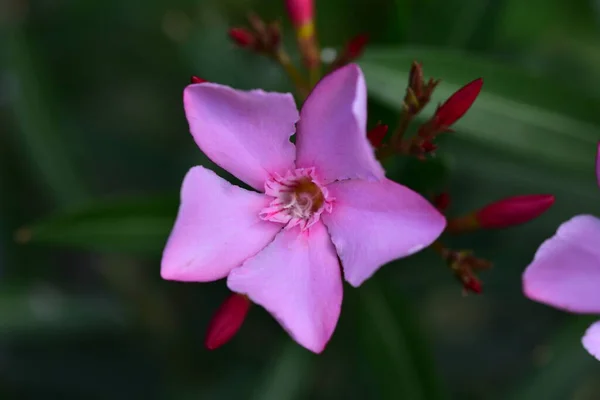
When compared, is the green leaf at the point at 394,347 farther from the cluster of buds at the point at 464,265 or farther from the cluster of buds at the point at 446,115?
the cluster of buds at the point at 446,115

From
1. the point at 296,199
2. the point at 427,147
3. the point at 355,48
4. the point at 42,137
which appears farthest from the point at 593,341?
the point at 42,137

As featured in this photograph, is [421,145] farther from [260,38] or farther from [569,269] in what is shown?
[260,38]

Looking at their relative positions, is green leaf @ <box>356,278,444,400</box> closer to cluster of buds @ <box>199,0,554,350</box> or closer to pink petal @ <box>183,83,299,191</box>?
cluster of buds @ <box>199,0,554,350</box>

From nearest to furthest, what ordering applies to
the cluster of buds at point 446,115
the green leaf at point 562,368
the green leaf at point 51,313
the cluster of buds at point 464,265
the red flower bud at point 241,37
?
the cluster of buds at point 446,115, the cluster of buds at point 464,265, the red flower bud at point 241,37, the green leaf at point 562,368, the green leaf at point 51,313

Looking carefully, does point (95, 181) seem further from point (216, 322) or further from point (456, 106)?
point (456, 106)

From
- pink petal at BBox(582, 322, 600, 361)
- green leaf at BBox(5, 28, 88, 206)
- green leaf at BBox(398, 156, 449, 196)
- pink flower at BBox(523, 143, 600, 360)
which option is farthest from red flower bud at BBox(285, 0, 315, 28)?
green leaf at BBox(5, 28, 88, 206)

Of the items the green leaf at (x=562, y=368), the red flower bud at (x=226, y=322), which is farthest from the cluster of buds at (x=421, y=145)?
the green leaf at (x=562, y=368)
